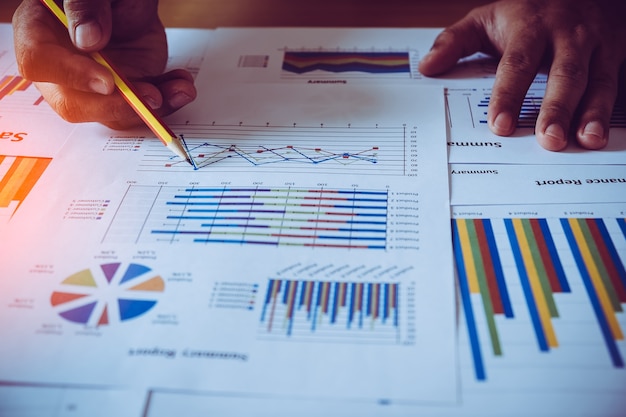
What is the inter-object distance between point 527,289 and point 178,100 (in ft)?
1.61

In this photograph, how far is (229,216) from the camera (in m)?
0.63

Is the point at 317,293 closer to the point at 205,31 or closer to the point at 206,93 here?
the point at 206,93

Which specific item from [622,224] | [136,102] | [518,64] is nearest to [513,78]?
[518,64]

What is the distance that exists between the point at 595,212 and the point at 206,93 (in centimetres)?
53

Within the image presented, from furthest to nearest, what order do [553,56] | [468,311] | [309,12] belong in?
[309,12] < [553,56] < [468,311]

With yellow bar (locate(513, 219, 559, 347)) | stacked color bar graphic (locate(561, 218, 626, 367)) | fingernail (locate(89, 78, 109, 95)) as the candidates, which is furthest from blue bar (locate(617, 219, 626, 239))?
fingernail (locate(89, 78, 109, 95))

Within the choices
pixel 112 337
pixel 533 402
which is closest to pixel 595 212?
pixel 533 402

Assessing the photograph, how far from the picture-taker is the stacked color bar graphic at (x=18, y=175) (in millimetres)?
666

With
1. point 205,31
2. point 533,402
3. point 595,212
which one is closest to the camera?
point 533,402

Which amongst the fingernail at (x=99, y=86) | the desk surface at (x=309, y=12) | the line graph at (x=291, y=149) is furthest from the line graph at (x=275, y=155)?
the desk surface at (x=309, y=12)

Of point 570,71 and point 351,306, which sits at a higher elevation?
point 570,71

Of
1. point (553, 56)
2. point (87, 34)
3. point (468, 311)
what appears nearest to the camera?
point (468, 311)

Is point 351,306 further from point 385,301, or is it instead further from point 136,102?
point 136,102

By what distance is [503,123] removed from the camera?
2.34ft
